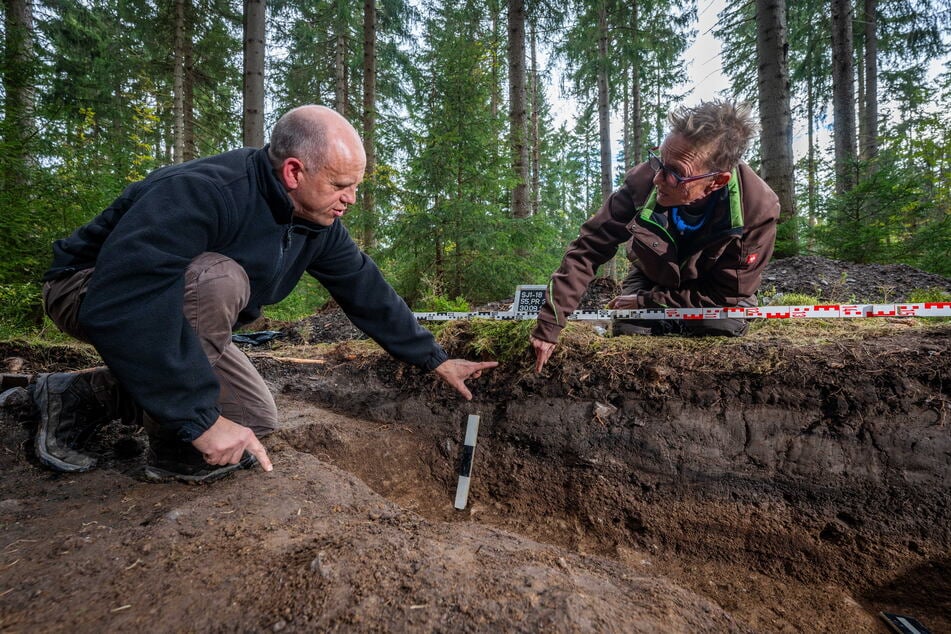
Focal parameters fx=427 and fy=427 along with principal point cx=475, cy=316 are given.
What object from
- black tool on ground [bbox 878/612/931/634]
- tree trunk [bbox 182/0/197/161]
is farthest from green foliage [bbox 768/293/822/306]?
tree trunk [bbox 182/0/197/161]

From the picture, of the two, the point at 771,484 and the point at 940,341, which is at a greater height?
the point at 940,341

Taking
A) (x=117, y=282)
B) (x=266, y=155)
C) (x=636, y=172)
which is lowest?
(x=117, y=282)

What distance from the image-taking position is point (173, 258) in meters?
1.62

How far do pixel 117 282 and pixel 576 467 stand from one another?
8.08 ft

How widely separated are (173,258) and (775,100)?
8.16m

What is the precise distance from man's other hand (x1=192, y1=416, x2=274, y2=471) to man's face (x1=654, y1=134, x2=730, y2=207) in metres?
2.61

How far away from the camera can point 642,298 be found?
150 inches

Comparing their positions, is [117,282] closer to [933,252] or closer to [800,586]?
[800,586]

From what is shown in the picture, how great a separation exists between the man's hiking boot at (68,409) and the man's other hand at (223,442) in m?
1.05

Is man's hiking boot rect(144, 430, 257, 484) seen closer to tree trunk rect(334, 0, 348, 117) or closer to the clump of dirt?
the clump of dirt

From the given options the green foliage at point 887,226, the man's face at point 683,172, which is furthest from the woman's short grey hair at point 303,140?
the green foliage at point 887,226

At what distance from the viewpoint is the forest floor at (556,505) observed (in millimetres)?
1305

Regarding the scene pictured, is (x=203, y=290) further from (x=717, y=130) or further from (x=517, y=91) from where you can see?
(x=517, y=91)

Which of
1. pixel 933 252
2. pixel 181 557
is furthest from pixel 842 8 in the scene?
pixel 181 557
